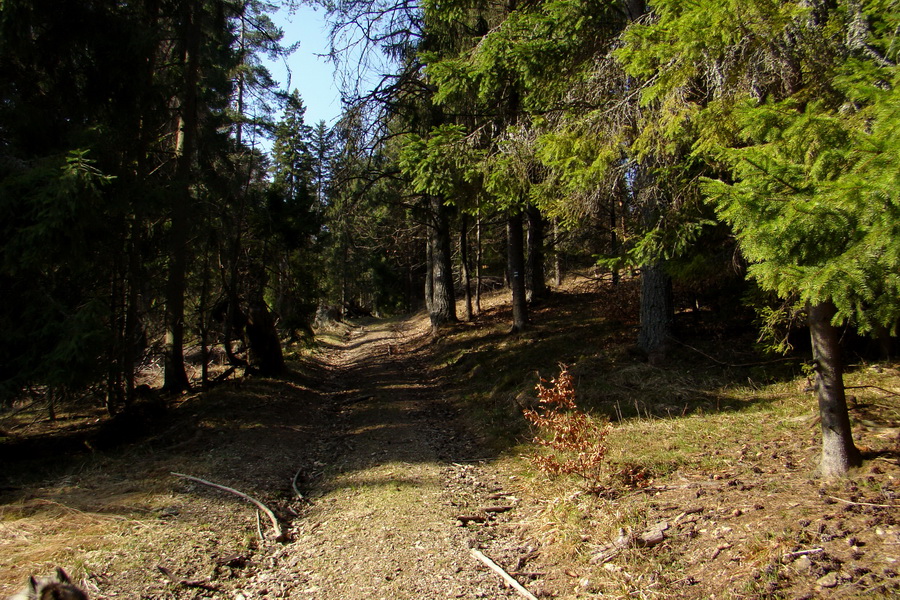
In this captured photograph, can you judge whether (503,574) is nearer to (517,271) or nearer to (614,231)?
(614,231)

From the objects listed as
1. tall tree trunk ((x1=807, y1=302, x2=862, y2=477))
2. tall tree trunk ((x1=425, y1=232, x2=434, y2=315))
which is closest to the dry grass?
tall tree trunk ((x1=807, y1=302, x2=862, y2=477))

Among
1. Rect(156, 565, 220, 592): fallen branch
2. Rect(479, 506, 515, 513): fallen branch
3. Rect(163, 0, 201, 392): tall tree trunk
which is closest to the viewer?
Rect(156, 565, 220, 592): fallen branch

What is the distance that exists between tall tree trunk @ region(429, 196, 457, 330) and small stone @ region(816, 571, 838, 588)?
52.0 ft

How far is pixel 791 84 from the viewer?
597cm

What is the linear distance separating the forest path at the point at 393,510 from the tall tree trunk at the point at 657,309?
12.5 feet

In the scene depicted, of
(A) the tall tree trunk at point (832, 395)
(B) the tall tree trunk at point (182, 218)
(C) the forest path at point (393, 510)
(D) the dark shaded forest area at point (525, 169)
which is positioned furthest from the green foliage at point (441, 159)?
(A) the tall tree trunk at point (832, 395)

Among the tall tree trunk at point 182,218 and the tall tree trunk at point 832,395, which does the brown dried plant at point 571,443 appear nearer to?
the tall tree trunk at point 832,395

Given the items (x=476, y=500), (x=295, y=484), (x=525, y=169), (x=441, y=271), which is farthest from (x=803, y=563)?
(x=441, y=271)

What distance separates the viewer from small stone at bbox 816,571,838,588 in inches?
120

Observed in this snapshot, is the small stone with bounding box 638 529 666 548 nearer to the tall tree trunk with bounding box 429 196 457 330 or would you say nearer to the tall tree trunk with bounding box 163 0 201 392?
the tall tree trunk with bounding box 163 0 201 392

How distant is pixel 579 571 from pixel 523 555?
0.60 meters

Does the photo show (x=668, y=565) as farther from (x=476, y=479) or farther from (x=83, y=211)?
(x=83, y=211)

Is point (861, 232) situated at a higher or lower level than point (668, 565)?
higher

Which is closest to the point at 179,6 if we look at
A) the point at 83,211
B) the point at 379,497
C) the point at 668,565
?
the point at 83,211
